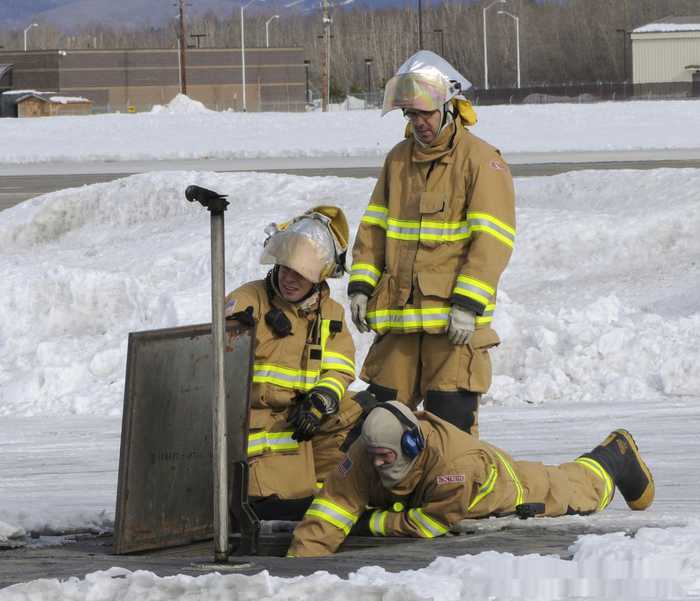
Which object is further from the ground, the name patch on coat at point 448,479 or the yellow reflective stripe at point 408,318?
the yellow reflective stripe at point 408,318

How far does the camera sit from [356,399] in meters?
6.33

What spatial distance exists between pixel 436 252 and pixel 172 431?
1.36 m

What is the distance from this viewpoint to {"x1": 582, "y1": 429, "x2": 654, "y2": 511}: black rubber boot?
6.24m

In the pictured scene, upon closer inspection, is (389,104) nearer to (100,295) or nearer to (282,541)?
(282,541)

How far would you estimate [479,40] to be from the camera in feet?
378

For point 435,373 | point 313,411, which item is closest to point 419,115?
point 435,373

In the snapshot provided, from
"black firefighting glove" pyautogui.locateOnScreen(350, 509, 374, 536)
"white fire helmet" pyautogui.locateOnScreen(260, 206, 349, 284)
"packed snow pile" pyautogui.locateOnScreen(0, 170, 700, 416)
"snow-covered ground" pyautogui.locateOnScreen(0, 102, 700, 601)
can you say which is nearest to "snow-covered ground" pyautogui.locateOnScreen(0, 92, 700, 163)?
"packed snow pile" pyautogui.locateOnScreen(0, 170, 700, 416)

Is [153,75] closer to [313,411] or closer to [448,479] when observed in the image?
[313,411]

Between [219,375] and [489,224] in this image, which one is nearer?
[219,375]

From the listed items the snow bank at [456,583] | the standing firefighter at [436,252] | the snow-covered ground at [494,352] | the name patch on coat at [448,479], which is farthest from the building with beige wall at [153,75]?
the snow bank at [456,583]

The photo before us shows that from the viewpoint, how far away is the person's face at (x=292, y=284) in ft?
19.6

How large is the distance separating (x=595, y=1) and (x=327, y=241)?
119 metres

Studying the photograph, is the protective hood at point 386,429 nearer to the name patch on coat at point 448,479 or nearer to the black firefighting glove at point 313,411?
the name patch on coat at point 448,479

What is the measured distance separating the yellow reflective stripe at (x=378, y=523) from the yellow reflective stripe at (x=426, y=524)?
0.42 feet
